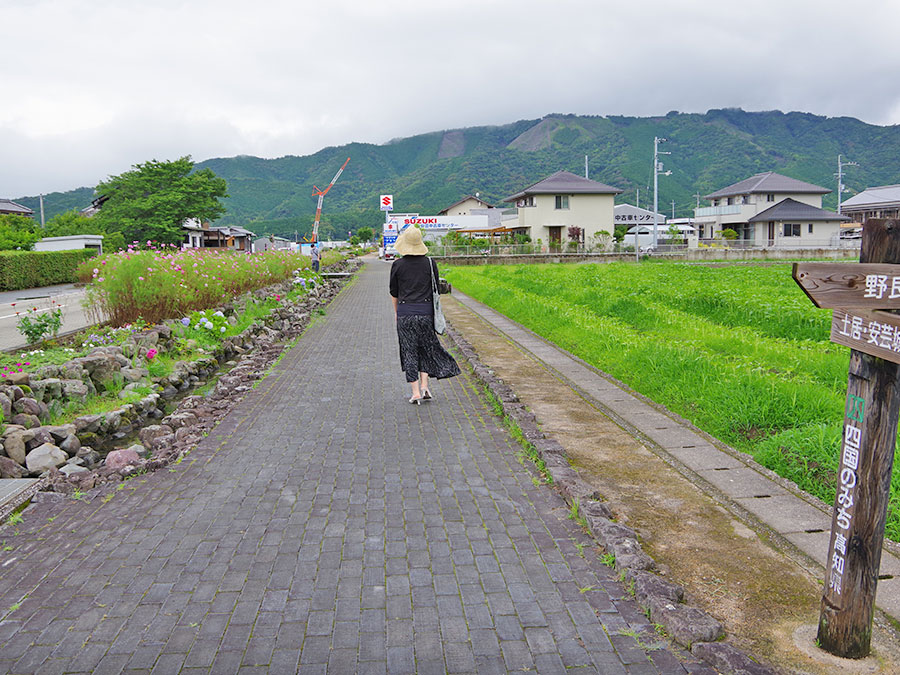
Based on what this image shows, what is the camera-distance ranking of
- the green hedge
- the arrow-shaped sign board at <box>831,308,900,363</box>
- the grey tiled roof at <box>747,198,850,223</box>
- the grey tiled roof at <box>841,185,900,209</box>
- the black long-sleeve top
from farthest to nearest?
1. the grey tiled roof at <box>841,185,900,209</box>
2. the grey tiled roof at <box>747,198,850,223</box>
3. the green hedge
4. the black long-sleeve top
5. the arrow-shaped sign board at <box>831,308,900,363</box>

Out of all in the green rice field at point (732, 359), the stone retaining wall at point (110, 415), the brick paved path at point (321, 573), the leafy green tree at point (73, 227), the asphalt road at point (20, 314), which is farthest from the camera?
the leafy green tree at point (73, 227)

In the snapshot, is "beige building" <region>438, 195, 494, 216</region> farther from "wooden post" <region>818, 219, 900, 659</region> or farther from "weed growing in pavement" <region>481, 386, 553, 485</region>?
"wooden post" <region>818, 219, 900, 659</region>

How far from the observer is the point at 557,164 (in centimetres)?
12612

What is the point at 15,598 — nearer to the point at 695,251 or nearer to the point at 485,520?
the point at 485,520

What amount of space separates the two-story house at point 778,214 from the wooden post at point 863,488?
5186cm

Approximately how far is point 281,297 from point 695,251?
33825mm

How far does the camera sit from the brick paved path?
2814 mm

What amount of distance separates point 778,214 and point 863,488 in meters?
55.9

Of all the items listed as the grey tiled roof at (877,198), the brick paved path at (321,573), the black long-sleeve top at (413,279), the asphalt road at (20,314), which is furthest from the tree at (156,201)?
the grey tiled roof at (877,198)

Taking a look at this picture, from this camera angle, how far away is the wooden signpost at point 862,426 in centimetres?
254

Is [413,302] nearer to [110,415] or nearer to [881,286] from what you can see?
[110,415]

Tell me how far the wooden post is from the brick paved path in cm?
69

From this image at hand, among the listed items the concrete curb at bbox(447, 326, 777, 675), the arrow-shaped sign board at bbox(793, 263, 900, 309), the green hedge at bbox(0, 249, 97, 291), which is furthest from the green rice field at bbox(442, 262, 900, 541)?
the green hedge at bbox(0, 249, 97, 291)

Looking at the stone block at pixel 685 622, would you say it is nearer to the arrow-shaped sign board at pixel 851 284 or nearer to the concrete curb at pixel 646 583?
the concrete curb at pixel 646 583
